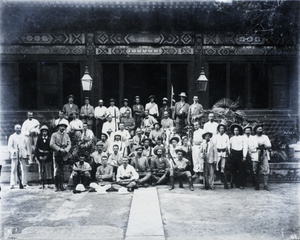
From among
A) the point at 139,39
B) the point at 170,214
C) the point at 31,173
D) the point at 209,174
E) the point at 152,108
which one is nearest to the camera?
the point at 170,214

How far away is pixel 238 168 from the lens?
1166cm

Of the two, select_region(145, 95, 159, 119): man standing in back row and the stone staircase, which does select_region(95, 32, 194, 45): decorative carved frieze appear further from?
the stone staircase

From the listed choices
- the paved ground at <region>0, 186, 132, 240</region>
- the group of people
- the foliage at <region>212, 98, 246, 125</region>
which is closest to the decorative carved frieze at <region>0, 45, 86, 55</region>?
the group of people

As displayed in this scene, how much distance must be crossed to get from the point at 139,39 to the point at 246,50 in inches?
160

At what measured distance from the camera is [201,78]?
14016mm

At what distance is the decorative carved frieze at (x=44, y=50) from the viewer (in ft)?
48.9

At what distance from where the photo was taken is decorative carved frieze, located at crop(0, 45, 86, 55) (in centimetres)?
1491

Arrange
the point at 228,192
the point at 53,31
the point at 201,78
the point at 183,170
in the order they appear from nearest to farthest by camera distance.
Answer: the point at 228,192
the point at 183,170
the point at 201,78
the point at 53,31

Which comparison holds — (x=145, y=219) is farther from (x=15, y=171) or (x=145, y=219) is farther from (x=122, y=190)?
(x=15, y=171)

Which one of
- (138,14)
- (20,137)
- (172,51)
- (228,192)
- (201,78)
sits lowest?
(228,192)

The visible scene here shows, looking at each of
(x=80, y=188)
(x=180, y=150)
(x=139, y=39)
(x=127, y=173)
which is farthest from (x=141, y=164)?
(x=139, y=39)

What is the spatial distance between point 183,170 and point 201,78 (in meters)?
3.81

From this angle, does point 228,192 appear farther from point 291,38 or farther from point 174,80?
point 291,38

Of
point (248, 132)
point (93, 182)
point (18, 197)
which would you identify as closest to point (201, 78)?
point (248, 132)
